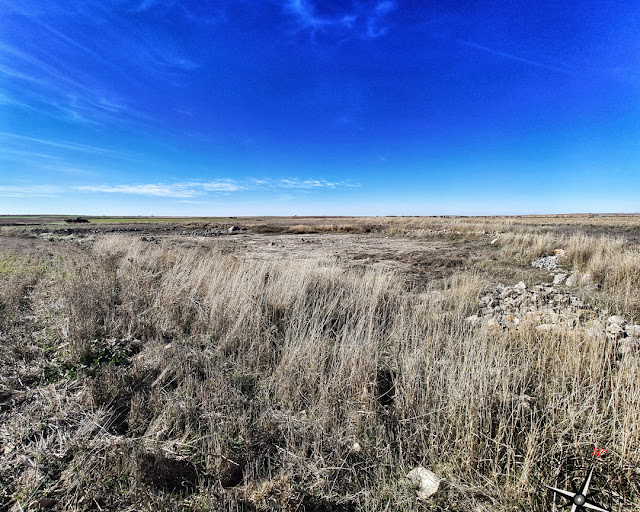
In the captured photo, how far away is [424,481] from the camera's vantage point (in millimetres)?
2023

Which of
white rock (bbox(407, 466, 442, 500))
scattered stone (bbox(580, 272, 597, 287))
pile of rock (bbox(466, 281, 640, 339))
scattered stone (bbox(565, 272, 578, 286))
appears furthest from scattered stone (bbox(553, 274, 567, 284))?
white rock (bbox(407, 466, 442, 500))

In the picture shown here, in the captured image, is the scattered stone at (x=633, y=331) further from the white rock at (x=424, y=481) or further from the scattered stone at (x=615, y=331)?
the white rock at (x=424, y=481)

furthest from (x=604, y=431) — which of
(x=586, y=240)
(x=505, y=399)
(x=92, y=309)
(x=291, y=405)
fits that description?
(x=586, y=240)

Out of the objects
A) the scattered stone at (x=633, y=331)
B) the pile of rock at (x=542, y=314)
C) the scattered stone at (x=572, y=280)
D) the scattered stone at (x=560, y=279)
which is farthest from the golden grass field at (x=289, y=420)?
the scattered stone at (x=560, y=279)

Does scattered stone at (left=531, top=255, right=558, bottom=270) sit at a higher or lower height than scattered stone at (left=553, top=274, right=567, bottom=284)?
higher

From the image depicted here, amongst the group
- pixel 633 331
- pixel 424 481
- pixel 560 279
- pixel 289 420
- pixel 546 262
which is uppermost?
pixel 546 262

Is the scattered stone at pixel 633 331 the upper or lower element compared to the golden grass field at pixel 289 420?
upper

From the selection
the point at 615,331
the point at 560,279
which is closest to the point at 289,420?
the point at 615,331

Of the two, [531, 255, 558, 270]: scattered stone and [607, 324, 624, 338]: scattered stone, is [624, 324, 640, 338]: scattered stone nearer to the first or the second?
[607, 324, 624, 338]: scattered stone

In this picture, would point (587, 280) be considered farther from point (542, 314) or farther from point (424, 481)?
point (424, 481)

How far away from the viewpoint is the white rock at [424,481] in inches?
75.9

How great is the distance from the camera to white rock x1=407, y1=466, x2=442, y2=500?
6.32 ft

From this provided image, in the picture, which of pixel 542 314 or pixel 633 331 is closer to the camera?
pixel 633 331

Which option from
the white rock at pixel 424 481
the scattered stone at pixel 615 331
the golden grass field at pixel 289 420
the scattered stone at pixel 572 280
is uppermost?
the scattered stone at pixel 615 331
